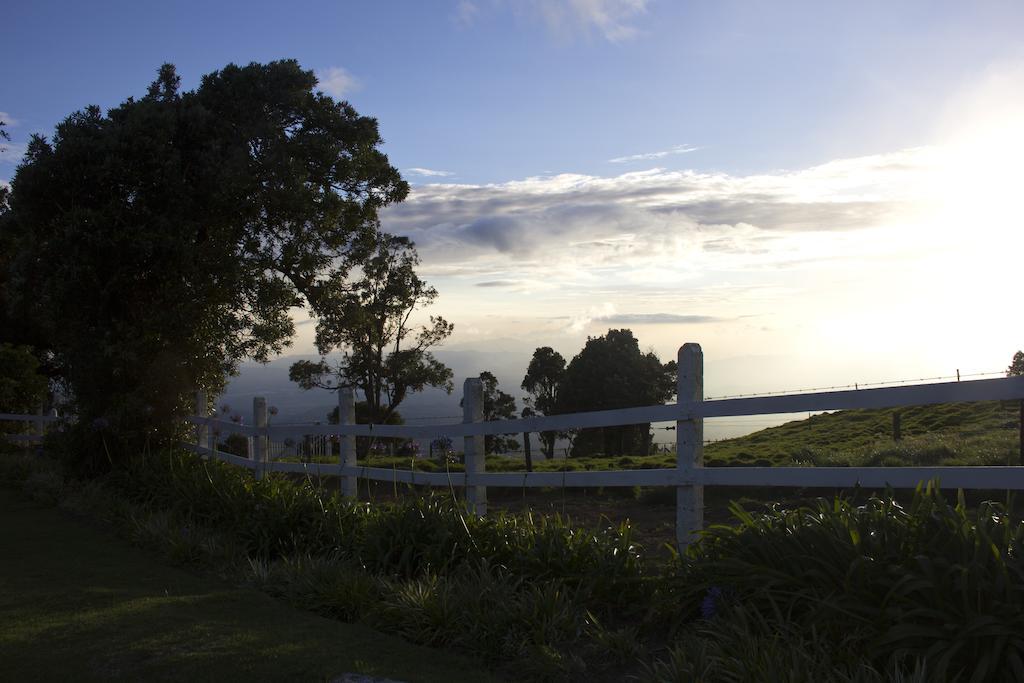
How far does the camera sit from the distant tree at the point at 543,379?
31.6 meters

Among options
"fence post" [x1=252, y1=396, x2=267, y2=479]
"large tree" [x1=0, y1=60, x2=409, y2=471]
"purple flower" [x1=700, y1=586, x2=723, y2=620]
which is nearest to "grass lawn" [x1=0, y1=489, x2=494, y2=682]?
"purple flower" [x1=700, y1=586, x2=723, y2=620]

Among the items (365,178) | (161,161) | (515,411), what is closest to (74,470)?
(161,161)

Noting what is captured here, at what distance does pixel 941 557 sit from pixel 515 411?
2811 centimetres

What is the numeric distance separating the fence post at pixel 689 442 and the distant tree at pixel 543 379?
25550 millimetres

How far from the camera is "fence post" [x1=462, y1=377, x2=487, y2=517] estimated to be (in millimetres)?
7543

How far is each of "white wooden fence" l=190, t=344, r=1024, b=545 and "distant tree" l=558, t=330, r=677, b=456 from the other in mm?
21347

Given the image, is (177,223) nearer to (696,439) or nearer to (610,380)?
→ (696,439)

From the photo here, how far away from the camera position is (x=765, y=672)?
3639 millimetres

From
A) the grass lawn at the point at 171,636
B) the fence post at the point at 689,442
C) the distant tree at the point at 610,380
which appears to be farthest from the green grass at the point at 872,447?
the distant tree at the point at 610,380

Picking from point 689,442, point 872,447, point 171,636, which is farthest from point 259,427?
point 872,447

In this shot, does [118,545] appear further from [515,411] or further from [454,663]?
[515,411]

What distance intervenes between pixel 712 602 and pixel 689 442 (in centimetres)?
136

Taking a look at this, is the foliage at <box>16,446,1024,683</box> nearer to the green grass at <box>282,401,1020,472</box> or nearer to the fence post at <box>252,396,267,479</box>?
the green grass at <box>282,401,1020,472</box>

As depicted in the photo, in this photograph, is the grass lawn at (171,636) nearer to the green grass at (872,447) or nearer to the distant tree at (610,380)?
the green grass at (872,447)
